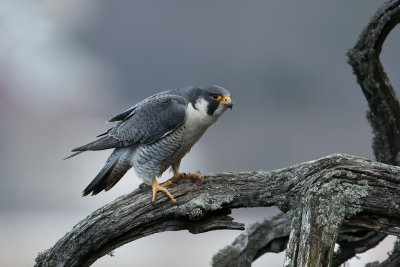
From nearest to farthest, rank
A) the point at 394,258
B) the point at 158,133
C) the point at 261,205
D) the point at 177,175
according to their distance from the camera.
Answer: the point at 261,205
the point at 158,133
the point at 177,175
the point at 394,258

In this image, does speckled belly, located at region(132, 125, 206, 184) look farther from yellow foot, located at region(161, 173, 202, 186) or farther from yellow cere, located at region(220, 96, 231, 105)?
yellow cere, located at region(220, 96, 231, 105)

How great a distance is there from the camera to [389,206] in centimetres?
315

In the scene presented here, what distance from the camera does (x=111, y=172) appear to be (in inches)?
156

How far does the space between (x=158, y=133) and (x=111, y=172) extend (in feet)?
1.60

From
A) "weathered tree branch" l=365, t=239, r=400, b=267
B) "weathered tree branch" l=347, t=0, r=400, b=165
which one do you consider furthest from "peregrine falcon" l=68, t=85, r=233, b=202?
"weathered tree branch" l=365, t=239, r=400, b=267

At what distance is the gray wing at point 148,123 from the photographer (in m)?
3.75

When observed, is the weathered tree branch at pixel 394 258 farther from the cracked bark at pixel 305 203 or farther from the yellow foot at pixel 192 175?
the yellow foot at pixel 192 175

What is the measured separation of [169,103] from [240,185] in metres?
0.78

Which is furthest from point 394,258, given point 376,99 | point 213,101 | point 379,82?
point 213,101

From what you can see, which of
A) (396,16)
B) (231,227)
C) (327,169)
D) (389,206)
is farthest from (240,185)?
(396,16)

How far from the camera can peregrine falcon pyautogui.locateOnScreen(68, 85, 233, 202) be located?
12.2 feet

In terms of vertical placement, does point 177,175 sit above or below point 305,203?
above

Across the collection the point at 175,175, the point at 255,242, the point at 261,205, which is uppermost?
the point at 175,175

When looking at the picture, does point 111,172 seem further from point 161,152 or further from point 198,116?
point 198,116
